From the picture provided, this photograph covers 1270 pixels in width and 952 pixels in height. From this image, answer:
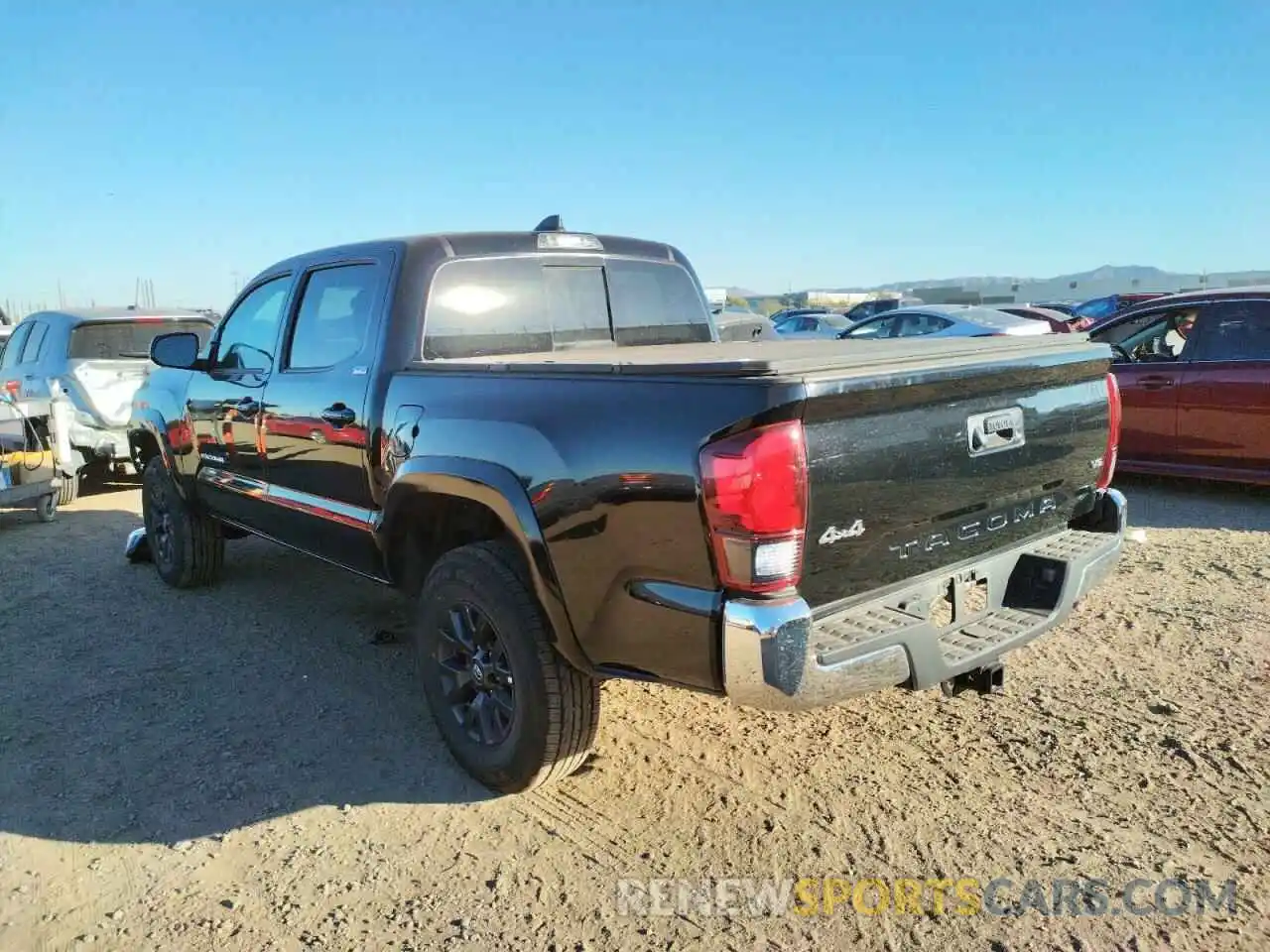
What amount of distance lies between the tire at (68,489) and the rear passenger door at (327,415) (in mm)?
5125

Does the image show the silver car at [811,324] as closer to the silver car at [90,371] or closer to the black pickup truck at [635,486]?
the silver car at [90,371]

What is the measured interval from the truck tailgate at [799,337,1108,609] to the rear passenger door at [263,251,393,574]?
1.98m

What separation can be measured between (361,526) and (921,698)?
2.43m

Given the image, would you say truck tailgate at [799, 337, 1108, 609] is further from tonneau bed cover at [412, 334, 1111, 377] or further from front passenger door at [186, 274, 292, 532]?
front passenger door at [186, 274, 292, 532]

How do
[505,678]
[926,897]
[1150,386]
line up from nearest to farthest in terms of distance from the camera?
[926,897], [505,678], [1150,386]

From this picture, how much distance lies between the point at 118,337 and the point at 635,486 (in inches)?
331

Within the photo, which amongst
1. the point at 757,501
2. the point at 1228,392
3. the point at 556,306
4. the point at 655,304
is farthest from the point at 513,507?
the point at 1228,392

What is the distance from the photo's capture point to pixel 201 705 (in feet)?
13.6

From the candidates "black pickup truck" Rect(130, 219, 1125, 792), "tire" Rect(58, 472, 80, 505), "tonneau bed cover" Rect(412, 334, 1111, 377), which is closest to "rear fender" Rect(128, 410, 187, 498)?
"black pickup truck" Rect(130, 219, 1125, 792)

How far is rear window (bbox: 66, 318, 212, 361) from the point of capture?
8.88m

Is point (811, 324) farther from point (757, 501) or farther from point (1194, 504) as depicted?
point (757, 501)

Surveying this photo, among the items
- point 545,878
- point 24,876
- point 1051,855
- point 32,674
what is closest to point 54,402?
point 32,674

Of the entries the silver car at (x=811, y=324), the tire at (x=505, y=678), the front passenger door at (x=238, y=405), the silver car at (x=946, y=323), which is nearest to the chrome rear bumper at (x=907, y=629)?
the tire at (x=505, y=678)

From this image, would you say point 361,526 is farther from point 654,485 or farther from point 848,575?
point 848,575
